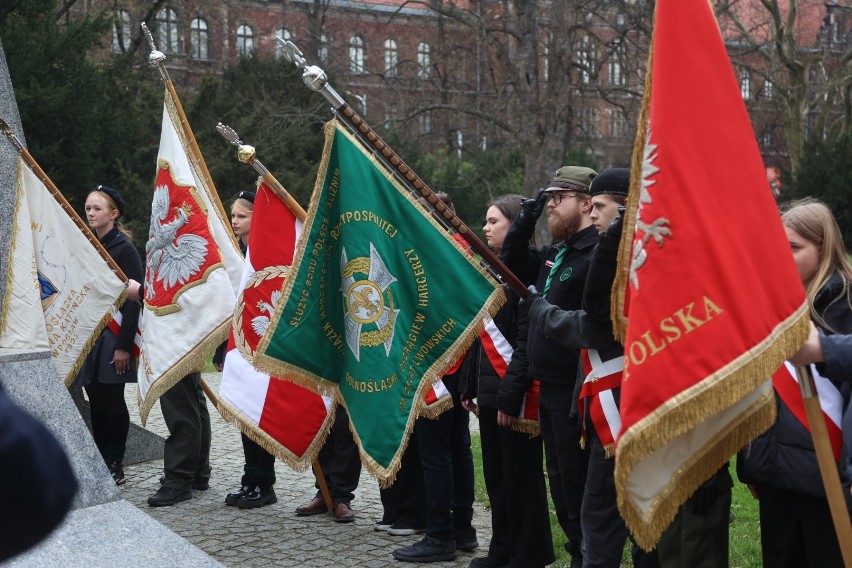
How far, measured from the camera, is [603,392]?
12.8ft

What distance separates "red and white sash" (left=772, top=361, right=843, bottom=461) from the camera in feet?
10.6

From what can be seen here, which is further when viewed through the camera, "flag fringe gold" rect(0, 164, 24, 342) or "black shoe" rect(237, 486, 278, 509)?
"black shoe" rect(237, 486, 278, 509)

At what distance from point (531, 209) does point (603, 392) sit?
1.00m

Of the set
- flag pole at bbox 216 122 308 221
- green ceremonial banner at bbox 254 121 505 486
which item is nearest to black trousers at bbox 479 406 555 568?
green ceremonial banner at bbox 254 121 505 486

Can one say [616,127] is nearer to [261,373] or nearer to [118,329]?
[118,329]

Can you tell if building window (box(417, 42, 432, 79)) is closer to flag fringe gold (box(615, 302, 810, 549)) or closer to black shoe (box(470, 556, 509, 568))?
black shoe (box(470, 556, 509, 568))

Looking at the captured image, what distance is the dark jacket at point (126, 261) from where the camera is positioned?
23.6 ft

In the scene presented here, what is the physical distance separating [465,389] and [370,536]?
1.14 meters

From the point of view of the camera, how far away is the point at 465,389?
18.0 ft

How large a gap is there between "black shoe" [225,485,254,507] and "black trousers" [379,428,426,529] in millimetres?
1082

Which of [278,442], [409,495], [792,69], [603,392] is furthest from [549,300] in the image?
[792,69]

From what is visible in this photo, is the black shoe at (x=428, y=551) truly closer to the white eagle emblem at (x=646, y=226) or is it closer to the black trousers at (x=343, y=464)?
the black trousers at (x=343, y=464)

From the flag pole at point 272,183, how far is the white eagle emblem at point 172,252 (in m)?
0.84

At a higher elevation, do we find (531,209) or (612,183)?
(612,183)
